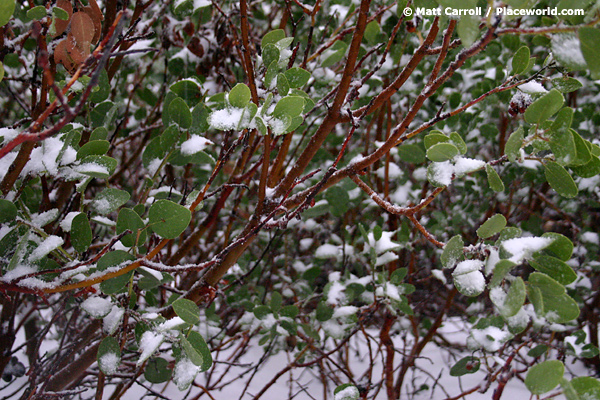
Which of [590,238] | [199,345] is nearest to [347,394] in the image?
[199,345]

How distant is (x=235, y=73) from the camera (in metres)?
1.50

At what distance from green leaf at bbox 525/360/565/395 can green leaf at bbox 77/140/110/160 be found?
0.74 meters

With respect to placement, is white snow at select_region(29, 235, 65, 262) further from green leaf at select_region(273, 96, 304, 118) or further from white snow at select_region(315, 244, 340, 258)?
white snow at select_region(315, 244, 340, 258)

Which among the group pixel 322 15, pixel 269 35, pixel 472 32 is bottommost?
pixel 472 32

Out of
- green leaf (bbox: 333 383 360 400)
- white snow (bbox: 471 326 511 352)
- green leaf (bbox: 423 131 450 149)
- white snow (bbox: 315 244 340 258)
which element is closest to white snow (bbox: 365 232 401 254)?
white snow (bbox: 315 244 340 258)

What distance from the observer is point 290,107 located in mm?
597

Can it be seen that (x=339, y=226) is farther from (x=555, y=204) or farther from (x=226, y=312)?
(x=555, y=204)

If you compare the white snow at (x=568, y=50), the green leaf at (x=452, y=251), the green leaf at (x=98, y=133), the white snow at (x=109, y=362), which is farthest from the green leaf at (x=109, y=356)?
the white snow at (x=568, y=50)

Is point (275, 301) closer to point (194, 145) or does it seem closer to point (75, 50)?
point (194, 145)

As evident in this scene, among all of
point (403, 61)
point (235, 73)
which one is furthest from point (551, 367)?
point (235, 73)

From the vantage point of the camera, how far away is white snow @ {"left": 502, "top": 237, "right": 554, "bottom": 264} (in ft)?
1.71

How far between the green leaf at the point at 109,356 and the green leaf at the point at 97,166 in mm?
314

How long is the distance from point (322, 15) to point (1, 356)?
5.09 ft

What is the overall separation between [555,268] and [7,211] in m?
0.82
